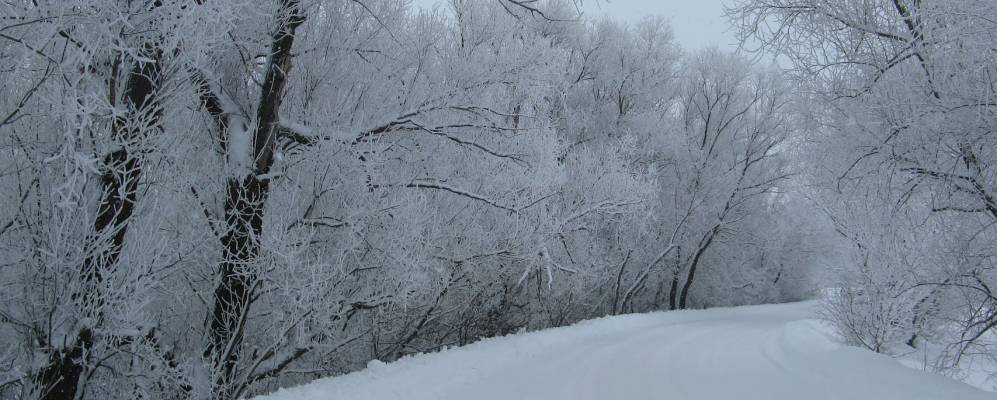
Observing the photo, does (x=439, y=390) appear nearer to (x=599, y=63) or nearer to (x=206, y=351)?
(x=206, y=351)

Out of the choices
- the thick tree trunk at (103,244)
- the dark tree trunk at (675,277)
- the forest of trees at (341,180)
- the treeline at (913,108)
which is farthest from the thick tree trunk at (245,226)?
the dark tree trunk at (675,277)

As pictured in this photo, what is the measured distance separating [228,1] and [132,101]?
1688mm

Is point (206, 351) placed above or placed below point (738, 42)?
below

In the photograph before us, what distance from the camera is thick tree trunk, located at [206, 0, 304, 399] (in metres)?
8.09

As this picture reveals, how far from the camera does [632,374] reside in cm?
856

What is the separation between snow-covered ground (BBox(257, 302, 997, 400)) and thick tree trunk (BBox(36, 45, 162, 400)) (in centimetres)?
194

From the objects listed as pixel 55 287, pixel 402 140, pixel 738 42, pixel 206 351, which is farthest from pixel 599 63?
pixel 55 287

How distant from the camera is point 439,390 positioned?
6.71 m

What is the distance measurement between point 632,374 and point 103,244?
6726mm

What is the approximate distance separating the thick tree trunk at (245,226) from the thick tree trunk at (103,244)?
210 centimetres

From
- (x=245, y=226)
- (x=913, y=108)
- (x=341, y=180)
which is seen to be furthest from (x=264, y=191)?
(x=913, y=108)

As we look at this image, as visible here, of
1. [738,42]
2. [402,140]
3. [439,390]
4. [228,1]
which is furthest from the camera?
[402,140]

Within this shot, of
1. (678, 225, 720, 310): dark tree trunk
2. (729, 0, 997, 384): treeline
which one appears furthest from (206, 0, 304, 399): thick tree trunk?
(678, 225, 720, 310): dark tree trunk

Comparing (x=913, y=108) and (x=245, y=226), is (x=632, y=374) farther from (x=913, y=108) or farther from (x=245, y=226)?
(x=245, y=226)
